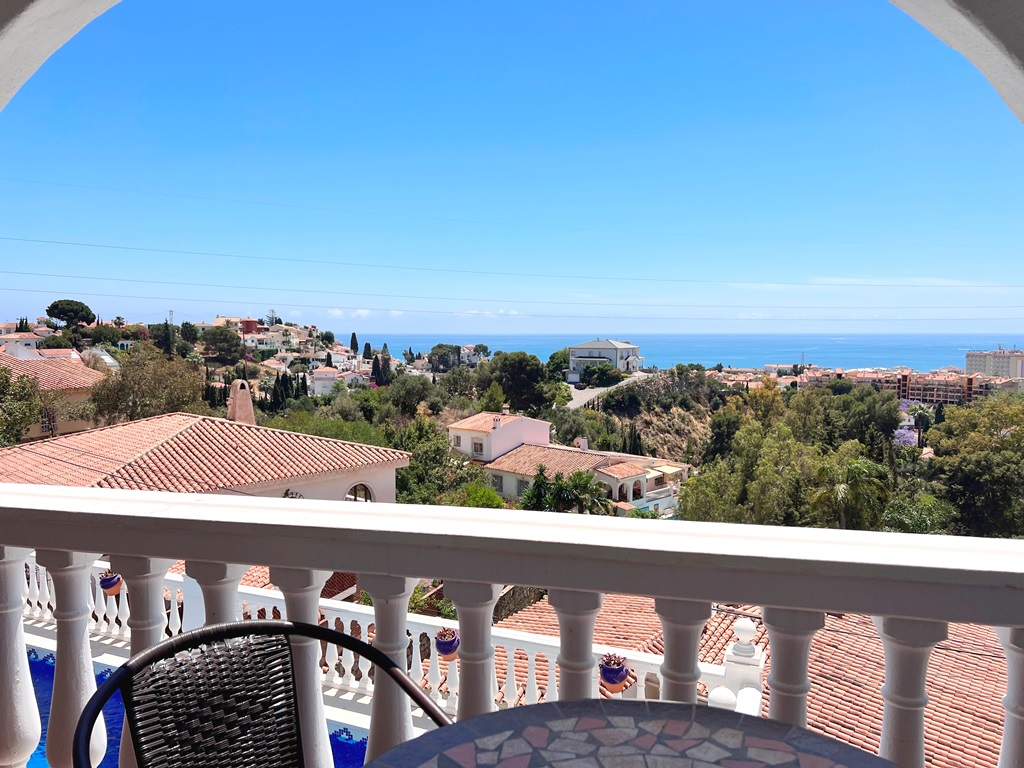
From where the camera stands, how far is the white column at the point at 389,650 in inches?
34.0

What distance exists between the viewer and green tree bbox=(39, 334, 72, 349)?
23.8 meters

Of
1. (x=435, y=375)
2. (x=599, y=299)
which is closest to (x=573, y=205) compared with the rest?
(x=599, y=299)

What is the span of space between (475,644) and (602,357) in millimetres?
41009

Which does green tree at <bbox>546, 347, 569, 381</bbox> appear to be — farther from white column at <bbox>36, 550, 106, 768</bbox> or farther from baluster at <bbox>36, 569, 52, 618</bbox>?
white column at <bbox>36, 550, 106, 768</bbox>

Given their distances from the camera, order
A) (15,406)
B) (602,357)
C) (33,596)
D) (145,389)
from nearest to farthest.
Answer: (33,596) → (15,406) → (145,389) → (602,357)

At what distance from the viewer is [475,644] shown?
0.87 m

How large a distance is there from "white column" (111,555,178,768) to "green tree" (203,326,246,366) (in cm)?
3202

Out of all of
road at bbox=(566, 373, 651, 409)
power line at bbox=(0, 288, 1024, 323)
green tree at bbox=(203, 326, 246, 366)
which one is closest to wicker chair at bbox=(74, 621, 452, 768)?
green tree at bbox=(203, 326, 246, 366)

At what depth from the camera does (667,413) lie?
34.5 meters

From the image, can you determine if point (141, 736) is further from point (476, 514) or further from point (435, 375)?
point (435, 375)

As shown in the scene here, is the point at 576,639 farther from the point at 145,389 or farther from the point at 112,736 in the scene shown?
the point at 145,389

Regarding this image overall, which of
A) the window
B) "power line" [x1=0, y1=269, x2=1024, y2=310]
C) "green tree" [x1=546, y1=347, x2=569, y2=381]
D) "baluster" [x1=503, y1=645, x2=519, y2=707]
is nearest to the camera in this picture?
"baluster" [x1=503, y1=645, x2=519, y2=707]

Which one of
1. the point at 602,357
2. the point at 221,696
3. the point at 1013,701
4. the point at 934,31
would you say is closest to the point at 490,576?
the point at 221,696

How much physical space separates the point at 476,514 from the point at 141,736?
456 mm
